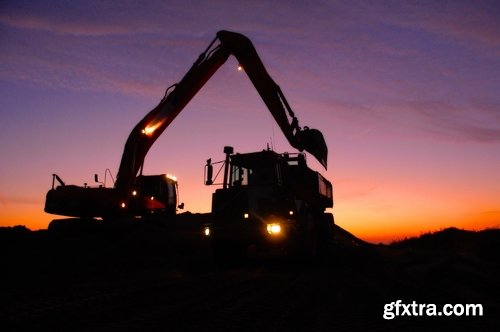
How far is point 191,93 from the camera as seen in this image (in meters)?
15.4

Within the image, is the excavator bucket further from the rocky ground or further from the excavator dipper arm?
the rocky ground

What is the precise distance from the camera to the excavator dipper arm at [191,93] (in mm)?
14938

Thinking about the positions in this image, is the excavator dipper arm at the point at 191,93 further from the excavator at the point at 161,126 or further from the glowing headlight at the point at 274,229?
the glowing headlight at the point at 274,229

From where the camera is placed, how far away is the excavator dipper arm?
14938mm

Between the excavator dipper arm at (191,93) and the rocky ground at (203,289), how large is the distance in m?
2.96

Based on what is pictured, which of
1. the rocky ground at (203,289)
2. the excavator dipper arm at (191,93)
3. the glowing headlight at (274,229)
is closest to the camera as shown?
the rocky ground at (203,289)

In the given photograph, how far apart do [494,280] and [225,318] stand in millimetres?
6857

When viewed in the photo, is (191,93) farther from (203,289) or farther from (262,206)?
(203,289)

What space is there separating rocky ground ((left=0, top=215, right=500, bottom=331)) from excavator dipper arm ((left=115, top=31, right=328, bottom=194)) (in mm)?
2964

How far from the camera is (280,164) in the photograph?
41.2 feet

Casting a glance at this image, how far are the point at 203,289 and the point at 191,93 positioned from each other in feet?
28.7

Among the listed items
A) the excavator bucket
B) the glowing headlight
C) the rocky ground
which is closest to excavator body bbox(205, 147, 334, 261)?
the glowing headlight

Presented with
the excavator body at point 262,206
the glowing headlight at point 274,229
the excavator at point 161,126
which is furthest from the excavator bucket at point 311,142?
the glowing headlight at point 274,229

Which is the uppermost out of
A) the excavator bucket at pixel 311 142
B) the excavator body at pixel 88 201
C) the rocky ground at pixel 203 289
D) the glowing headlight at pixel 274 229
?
the excavator bucket at pixel 311 142
